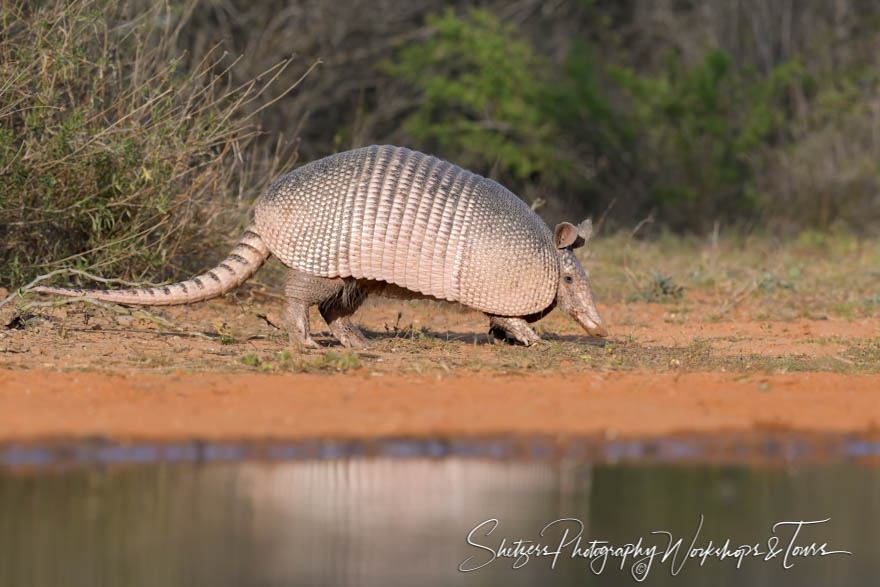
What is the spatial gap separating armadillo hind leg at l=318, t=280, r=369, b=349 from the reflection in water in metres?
3.51

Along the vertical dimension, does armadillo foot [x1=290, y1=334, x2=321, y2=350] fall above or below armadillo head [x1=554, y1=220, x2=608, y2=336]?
below

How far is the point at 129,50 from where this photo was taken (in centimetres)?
1203

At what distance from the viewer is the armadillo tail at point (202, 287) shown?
28.8 ft

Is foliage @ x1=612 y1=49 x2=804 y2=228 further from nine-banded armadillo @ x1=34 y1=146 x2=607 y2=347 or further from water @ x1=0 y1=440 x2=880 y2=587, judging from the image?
water @ x1=0 y1=440 x2=880 y2=587

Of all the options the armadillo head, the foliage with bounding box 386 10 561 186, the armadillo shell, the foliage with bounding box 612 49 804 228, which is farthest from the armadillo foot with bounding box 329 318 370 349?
the foliage with bounding box 612 49 804 228

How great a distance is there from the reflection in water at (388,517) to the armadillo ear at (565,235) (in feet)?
12.5

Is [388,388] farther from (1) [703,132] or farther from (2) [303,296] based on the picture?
(1) [703,132]

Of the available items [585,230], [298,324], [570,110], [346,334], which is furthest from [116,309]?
[570,110]

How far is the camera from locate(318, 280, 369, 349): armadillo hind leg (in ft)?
31.3

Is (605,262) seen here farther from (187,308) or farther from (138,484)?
(138,484)

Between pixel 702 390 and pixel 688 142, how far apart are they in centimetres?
1065

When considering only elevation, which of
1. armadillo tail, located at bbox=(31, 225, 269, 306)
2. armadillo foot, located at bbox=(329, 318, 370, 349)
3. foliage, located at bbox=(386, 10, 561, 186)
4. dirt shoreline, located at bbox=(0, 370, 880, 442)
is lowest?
armadillo foot, located at bbox=(329, 318, 370, 349)

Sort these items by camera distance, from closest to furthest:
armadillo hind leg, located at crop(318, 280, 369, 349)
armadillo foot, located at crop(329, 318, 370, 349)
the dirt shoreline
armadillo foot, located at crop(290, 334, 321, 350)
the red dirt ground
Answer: the dirt shoreline < the red dirt ground < armadillo foot, located at crop(290, 334, 321, 350) < armadillo hind leg, located at crop(318, 280, 369, 349) < armadillo foot, located at crop(329, 318, 370, 349)

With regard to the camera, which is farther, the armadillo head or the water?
the armadillo head
